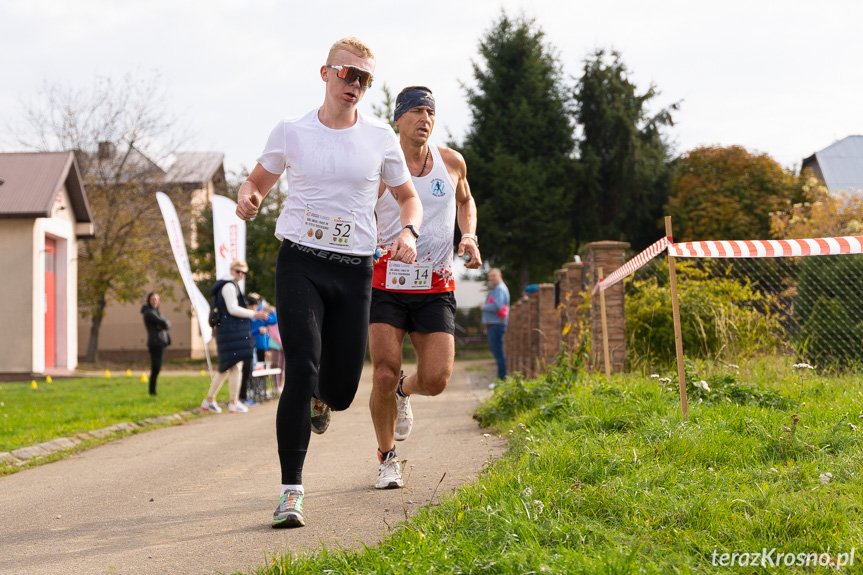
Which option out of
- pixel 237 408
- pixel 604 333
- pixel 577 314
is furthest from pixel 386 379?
pixel 237 408

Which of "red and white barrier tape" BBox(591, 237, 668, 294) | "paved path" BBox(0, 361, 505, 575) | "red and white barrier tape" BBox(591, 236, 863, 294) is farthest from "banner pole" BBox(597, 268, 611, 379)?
"red and white barrier tape" BBox(591, 236, 863, 294)

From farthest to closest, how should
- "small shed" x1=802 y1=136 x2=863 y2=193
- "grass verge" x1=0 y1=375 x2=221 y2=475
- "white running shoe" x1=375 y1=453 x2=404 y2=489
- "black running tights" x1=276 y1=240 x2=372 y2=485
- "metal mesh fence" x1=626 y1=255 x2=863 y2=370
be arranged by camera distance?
"small shed" x1=802 y1=136 x2=863 y2=193 → "metal mesh fence" x1=626 y1=255 x2=863 y2=370 → "grass verge" x1=0 y1=375 x2=221 y2=475 → "white running shoe" x1=375 y1=453 x2=404 y2=489 → "black running tights" x1=276 y1=240 x2=372 y2=485

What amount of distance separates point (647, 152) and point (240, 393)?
1352 inches

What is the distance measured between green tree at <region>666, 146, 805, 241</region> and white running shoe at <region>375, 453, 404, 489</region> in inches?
1473

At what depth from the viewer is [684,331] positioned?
35.5ft

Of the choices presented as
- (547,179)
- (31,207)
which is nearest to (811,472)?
(31,207)

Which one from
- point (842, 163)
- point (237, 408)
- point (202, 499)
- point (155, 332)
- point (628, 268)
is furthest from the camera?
point (842, 163)

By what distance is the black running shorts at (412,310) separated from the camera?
5.54 metres

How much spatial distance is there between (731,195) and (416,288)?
39360 mm

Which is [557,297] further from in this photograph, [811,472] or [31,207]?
[31,207]

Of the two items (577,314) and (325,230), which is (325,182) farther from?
(577,314)

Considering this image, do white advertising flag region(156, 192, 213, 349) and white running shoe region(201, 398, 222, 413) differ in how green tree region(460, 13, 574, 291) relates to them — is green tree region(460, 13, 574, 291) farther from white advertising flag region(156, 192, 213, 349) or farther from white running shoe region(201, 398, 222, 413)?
white running shoe region(201, 398, 222, 413)

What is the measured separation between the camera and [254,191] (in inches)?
186

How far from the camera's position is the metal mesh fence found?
10.5 meters
